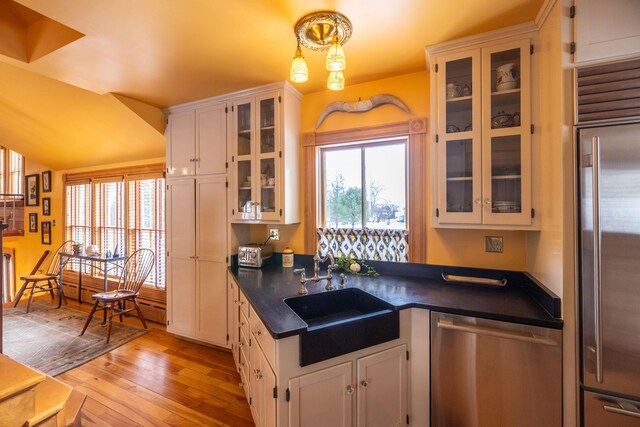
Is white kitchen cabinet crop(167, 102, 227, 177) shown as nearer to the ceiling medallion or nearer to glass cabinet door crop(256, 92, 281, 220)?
glass cabinet door crop(256, 92, 281, 220)

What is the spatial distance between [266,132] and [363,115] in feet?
2.96

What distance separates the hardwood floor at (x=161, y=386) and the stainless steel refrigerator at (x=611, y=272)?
2006 mm

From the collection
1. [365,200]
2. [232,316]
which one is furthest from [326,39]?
[232,316]

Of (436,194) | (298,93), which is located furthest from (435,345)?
(298,93)

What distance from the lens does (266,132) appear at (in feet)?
8.52

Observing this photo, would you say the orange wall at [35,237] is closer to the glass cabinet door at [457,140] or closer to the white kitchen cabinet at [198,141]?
the white kitchen cabinet at [198,141]

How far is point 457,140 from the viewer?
1896 mm

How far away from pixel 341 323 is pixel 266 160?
1692 mm

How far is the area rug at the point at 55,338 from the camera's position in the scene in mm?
2779

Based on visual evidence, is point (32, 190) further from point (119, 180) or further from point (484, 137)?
point (484, 137)

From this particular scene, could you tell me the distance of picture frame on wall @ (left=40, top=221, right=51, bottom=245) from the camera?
5160mm

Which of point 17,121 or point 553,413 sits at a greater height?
point 17,121

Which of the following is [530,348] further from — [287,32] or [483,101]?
[287,32]

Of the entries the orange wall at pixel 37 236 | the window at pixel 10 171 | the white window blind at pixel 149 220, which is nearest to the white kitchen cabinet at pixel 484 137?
the white window blind at pixel 149 220
